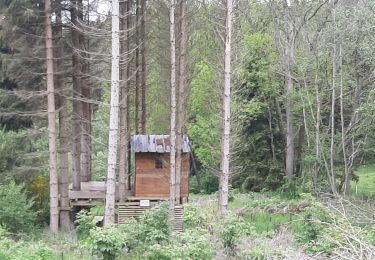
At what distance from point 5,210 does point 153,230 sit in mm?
7754

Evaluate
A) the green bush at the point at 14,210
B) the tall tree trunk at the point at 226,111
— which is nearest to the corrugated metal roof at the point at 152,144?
the green bush at the point at 14,210

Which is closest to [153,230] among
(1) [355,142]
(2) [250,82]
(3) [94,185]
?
(3) [94,185]

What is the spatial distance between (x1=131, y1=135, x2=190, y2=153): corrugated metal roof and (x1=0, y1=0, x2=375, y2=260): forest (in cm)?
7

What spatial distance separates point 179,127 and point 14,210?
6.28m

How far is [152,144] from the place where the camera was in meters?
20.1

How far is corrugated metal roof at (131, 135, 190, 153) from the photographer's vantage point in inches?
782

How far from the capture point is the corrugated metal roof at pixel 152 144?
1986cm

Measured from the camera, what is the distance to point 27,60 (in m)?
16.8

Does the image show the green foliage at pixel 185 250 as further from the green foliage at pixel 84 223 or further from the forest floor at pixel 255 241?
the green foliage at pixel 84 223

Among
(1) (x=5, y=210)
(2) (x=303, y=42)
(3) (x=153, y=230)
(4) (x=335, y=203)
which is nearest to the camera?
(3) (x=153, y=230)

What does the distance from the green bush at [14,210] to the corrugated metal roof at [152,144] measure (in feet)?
16.4

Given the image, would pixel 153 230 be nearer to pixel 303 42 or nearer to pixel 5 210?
pixel 5 210

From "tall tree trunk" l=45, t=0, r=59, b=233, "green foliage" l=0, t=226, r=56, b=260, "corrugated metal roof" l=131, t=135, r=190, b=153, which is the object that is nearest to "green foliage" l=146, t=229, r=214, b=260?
"green foliage" l=0, t=226, r=56, b=260

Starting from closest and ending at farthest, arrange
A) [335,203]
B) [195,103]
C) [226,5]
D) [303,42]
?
[226,5], [335,203], [303,42], [195,103]
